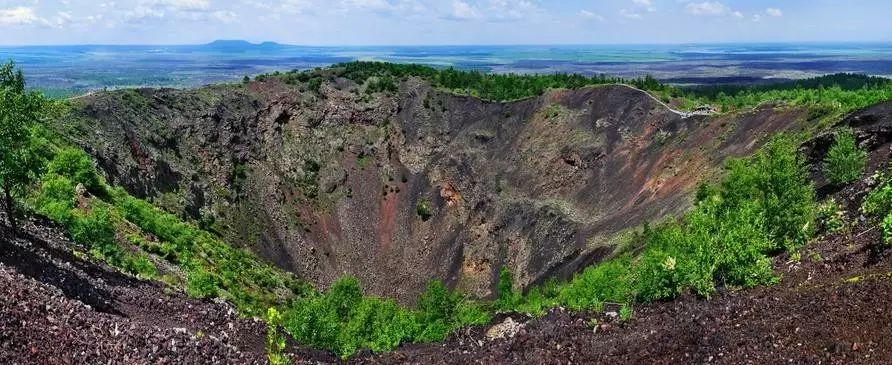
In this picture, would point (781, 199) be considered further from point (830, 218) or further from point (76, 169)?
point (76, 169)

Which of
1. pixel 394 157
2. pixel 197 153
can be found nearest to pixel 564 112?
pixel 394 157

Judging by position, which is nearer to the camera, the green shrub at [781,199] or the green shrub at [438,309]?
the green shrub at [781,199]

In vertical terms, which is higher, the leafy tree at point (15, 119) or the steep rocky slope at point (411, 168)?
the leafy tree at point (15, 119)

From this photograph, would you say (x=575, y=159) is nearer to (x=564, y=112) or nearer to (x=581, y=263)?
(x=564, y=112)

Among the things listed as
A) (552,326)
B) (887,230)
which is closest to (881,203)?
(887,230)

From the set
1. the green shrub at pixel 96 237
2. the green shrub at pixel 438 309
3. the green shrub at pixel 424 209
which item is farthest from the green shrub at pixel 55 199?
the green shrub at pixel 424 209

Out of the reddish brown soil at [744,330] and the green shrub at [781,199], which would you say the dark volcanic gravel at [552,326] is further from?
the green shrub at [781,199]
